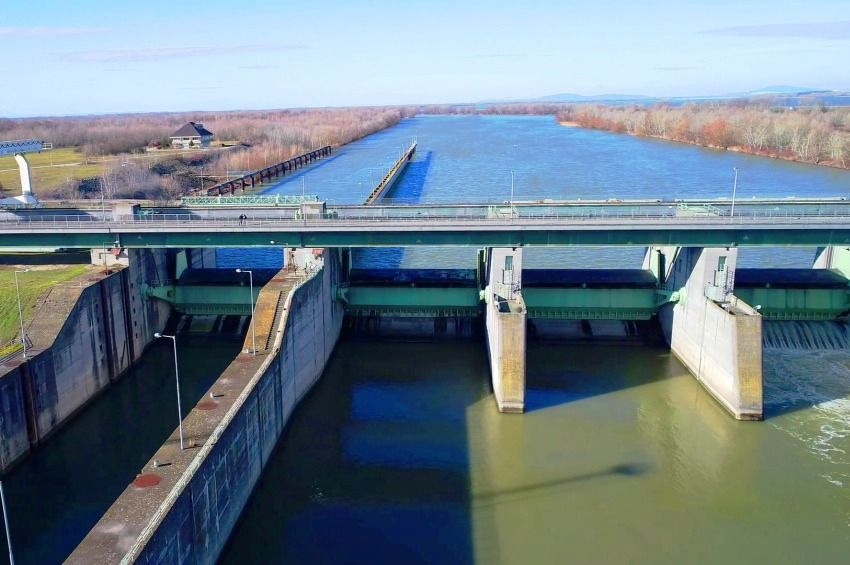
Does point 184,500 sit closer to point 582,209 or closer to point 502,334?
point 502,334

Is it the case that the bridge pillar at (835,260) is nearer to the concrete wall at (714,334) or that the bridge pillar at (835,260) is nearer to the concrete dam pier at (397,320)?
the concrete dam pier at (397,320)

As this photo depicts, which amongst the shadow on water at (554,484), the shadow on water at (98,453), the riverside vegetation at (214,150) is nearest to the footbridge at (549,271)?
the shadow on water at (98,453)

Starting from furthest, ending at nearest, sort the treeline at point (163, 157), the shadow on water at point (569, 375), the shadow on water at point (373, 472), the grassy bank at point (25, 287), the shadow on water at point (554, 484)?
the treeline at point (163, 157) → the shadow on water at point (569, 375) → the grassy bank at point (25, 287) → the shadow on water at point (554, 484) → the shadow on water at point (373, 472)

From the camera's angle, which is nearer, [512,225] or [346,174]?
[512,225]

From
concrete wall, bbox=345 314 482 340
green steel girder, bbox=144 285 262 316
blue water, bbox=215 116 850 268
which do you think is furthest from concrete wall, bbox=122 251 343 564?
blue water, bbox=215 116 850 268

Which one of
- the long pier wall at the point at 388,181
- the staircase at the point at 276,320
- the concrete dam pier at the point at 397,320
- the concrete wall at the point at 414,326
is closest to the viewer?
the concrete dam pier at the point at 397,320

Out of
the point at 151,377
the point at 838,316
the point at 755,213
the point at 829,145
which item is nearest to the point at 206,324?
the point at 151,377

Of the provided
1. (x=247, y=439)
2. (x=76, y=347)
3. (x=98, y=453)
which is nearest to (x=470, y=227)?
(x=247, y=439)
